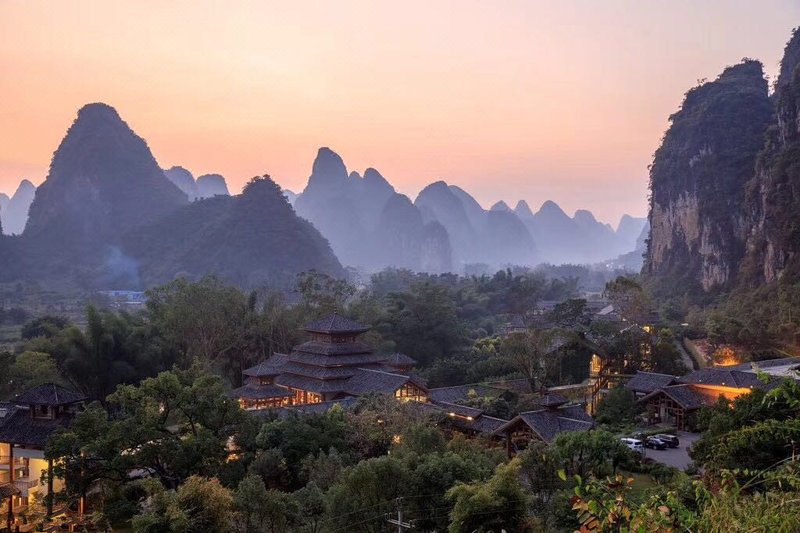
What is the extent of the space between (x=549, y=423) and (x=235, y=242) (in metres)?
62.1

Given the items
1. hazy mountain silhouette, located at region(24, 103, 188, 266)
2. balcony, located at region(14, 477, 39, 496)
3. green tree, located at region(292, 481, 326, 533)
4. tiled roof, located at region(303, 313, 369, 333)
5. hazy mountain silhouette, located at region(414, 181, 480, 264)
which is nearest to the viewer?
green tree, located at region(292, 481, 326, 533)

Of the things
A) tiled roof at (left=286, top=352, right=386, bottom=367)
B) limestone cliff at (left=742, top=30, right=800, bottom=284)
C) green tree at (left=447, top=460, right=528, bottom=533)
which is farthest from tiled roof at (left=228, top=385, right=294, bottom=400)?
limestone cliff at (left=742, top=30, right=800, bottom=284)

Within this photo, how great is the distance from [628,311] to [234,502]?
1285 inches

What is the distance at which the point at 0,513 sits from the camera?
14422 millimetres

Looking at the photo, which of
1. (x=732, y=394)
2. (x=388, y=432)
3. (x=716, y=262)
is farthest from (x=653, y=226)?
(x=388, y=432)

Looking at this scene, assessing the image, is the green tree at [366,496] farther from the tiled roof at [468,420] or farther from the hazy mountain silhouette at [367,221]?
the hazy mountain silhouette at [367,221]

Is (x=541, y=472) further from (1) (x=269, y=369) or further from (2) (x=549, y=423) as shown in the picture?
(1) (x=269, y=369)

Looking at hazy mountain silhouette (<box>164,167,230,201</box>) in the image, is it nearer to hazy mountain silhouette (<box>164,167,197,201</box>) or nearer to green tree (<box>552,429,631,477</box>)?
hazy mountain silhouette (<box>164,167,197,201</box>)

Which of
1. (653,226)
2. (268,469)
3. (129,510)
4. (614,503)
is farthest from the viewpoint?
(653,226)

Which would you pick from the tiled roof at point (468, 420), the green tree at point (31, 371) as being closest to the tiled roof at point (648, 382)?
the tiled roof at point (468, 420)

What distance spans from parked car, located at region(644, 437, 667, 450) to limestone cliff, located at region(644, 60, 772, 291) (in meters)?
31.5

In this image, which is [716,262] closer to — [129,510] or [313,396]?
[313,396]

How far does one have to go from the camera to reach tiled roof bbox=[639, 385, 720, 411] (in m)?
24.6

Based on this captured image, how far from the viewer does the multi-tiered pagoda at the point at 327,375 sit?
23.7 metres
